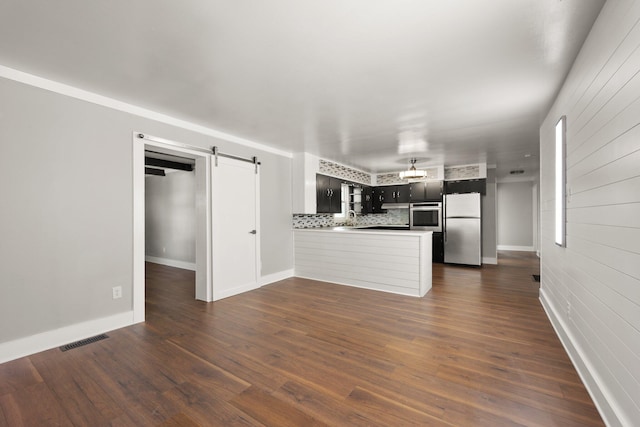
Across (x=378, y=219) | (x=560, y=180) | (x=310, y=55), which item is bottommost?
(x=378, y=219)

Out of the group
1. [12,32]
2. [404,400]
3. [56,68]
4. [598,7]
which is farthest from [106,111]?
[598,7]

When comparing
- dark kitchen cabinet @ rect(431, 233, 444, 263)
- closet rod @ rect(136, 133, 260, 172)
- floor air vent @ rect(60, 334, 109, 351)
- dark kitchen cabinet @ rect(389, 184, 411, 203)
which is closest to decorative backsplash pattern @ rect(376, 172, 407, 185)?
dark kitchen cabinet @ rect(389, 184, 411, 203)

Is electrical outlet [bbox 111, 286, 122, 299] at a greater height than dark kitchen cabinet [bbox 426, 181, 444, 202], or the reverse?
dark kitchen cabinet [bbox 426, 181, 444, 202]

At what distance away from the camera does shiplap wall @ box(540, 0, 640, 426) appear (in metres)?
1.38

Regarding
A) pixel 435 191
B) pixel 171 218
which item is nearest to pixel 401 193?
pixel 435 191

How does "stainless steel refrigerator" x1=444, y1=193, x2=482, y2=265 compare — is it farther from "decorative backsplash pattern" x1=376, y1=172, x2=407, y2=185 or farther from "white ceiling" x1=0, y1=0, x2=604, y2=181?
"white ceiling" x1=0, y1=0, x2=604, y2=181

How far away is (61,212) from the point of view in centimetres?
266

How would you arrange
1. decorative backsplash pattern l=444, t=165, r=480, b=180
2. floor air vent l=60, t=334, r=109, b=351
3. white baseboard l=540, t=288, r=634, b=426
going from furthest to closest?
decorative backsplash pattern l=444, t=165, r=480, b=180 → floor air vent l=60, t=334, r=109, b=351 → white baseboard l=540, t=288, r=634, b=426

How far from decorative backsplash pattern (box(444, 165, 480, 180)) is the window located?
13.2ft

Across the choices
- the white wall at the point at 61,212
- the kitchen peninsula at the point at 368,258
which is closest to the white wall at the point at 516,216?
the kitchen peninsula at the point at 368,258

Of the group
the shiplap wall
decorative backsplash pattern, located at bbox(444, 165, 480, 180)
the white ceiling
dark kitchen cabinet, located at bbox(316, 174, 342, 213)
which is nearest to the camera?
the shiplap wall

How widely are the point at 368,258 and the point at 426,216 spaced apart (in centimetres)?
316

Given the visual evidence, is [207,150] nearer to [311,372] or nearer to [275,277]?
[275,277]

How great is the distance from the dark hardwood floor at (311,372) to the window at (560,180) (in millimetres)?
1041
